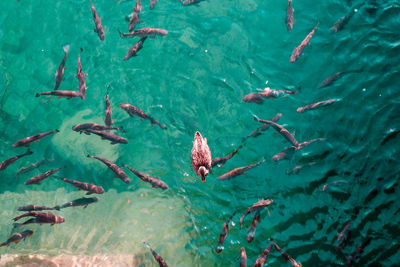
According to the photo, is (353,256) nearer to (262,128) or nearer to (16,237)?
(262,128)

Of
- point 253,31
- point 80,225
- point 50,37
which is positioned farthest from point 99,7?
point 80,225

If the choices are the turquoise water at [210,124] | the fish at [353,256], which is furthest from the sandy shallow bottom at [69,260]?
the fish at [353,256]

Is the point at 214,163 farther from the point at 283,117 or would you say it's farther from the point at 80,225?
the point at 80,225

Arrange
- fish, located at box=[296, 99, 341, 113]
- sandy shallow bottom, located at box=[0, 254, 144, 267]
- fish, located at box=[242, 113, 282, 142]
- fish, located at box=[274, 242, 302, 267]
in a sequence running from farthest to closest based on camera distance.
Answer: fish, located at box=[242, 113, 282, 142]
fish, located at box=[296, 99, 341, 113]
sandy shallow bottom, located at box=[0, 254, 144, 267]
fish, located at box=[274, 242, 302, 267]

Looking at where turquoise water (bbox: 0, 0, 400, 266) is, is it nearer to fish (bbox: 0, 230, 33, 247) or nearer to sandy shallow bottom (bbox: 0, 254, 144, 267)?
sandy shallow bottom (bbox: 0, 254, 144, 267)

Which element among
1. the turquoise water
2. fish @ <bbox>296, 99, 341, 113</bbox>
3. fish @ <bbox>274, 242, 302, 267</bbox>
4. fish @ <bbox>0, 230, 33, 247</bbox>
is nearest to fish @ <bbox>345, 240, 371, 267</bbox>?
the turquoise water

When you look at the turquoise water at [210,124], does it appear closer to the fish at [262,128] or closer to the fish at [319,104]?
the fish at [262,128]
